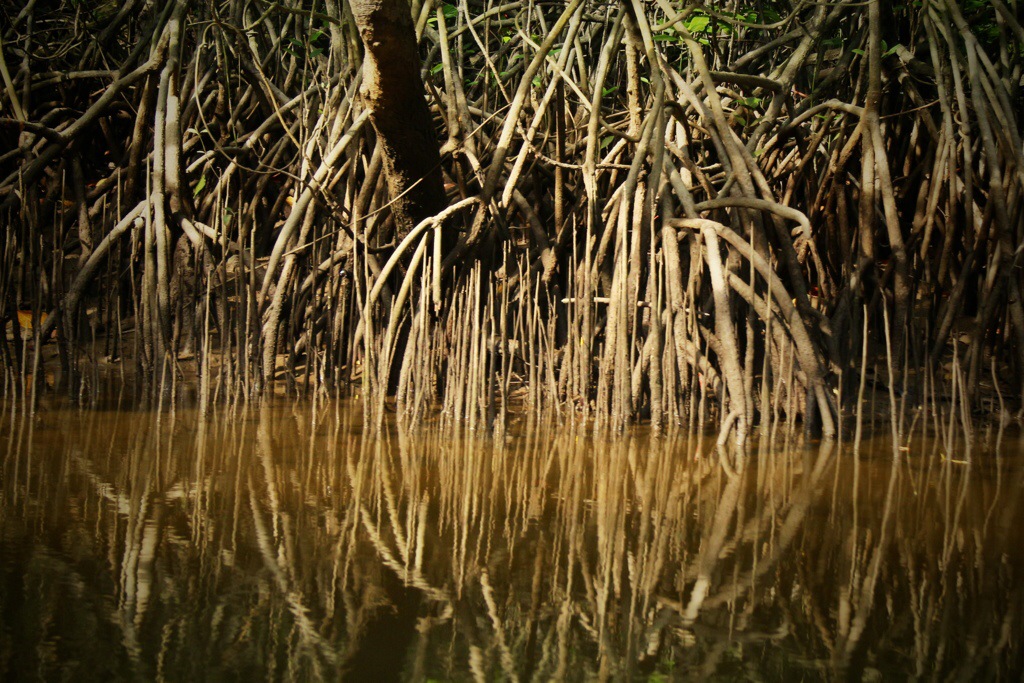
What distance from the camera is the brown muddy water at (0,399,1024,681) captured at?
188 cm

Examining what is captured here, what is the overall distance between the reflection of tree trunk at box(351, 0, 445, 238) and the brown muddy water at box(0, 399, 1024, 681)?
53.9 inches

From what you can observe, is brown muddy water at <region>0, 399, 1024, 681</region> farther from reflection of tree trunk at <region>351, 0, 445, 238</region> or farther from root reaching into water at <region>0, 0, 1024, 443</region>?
reflection of tree trunk at <region>351, 0, 445, 238</region>

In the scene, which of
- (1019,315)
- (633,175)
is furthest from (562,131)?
(1019,315)

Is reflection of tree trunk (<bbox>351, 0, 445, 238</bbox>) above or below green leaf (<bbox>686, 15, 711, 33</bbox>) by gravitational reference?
below

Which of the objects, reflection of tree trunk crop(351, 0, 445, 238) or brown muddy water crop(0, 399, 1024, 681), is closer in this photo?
brown muddy water crop(0, 399, 1024, 681)

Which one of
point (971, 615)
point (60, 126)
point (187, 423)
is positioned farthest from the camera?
point (60, 126)

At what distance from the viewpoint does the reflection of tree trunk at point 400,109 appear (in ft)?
12.8

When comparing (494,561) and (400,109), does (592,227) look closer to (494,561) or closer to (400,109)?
(400,109)

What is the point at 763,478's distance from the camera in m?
3.38

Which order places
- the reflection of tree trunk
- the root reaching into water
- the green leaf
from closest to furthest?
the reflection of tree trunk
the root reaching into water
the green leaf

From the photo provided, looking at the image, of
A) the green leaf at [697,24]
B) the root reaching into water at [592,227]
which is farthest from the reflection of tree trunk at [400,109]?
the green leaf at [697,24]

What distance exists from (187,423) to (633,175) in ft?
6.42

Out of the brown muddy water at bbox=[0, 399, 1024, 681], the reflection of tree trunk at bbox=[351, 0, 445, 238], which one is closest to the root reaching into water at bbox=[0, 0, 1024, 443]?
the reflection of tree trunk at bbox=[351, 0, 445, 238]

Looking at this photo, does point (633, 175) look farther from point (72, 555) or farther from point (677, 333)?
point (72, 555)
